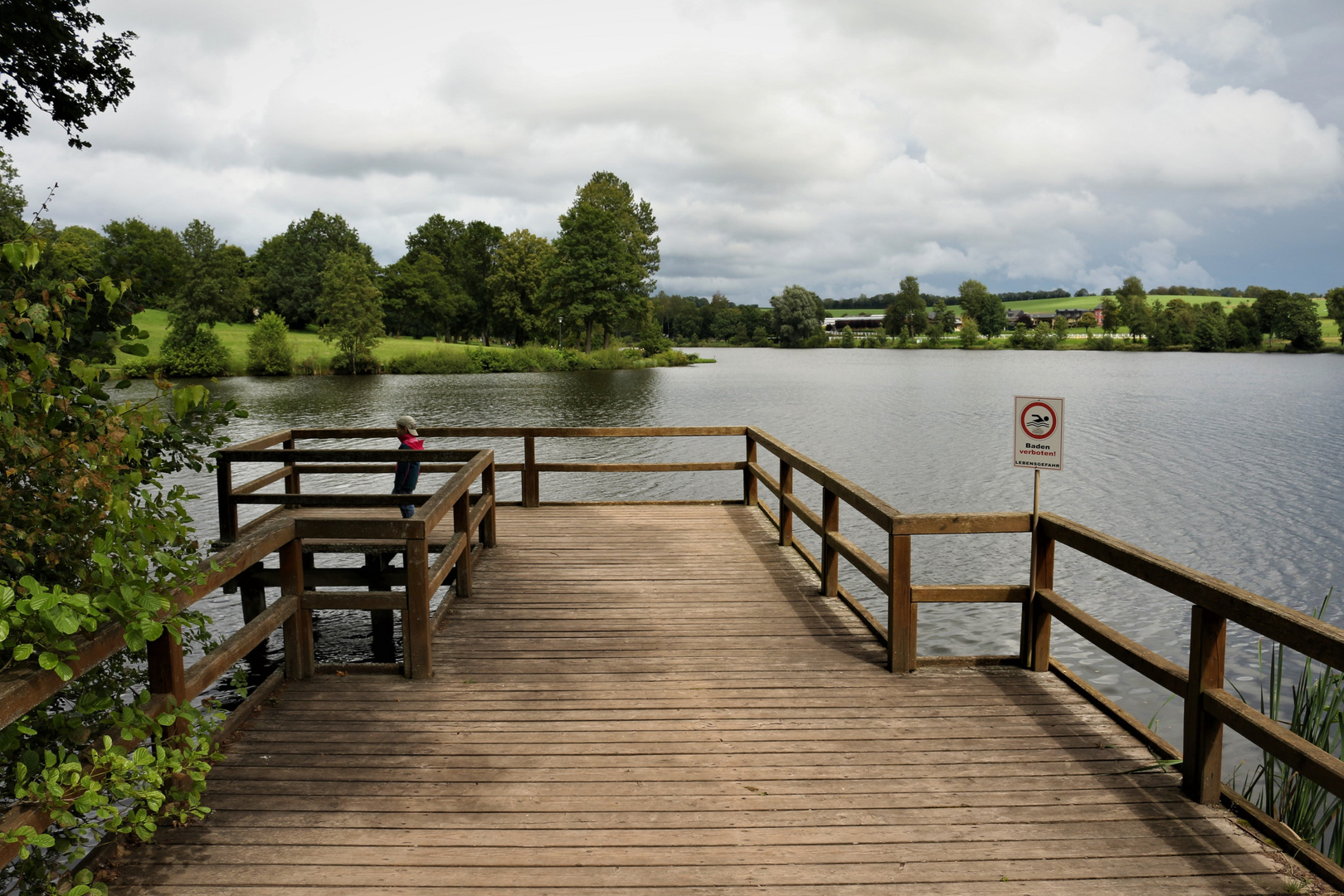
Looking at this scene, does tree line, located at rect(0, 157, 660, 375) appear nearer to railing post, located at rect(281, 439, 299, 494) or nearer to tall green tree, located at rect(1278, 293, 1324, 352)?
railing post, located at rect(281, 439, 299, 494)

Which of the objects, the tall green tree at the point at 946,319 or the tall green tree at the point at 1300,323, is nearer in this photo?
the tall green tree at the point at 1300,323

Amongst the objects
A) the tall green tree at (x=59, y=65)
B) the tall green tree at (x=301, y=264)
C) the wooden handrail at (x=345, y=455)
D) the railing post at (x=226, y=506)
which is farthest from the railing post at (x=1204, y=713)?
the tall green tree at (x=301, y=264)

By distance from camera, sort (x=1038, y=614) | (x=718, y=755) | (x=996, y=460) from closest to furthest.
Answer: (x=718, y=755) → (x=1038, y=614) → (x=996, y=460)

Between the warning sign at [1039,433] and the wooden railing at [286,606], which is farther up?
the warning sign at [1039,433]

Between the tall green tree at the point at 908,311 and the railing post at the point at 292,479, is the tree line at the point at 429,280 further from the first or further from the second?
the tall green tree at the point at 908,311

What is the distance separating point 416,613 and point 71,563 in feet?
7.07

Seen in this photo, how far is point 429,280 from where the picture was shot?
76.2m

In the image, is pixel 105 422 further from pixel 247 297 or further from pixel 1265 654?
pixel 247 297

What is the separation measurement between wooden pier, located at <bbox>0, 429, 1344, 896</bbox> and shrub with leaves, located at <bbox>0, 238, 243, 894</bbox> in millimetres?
261

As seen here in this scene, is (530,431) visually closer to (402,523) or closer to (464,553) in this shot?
(464,553)

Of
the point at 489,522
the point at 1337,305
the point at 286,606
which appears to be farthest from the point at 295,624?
the point at 1337,305

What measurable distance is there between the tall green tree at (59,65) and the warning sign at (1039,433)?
10.6 meters

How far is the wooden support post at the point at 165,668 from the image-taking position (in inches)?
128

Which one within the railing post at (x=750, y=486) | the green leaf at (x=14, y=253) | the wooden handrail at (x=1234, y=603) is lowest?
the railing post at (x=750, y=486)
